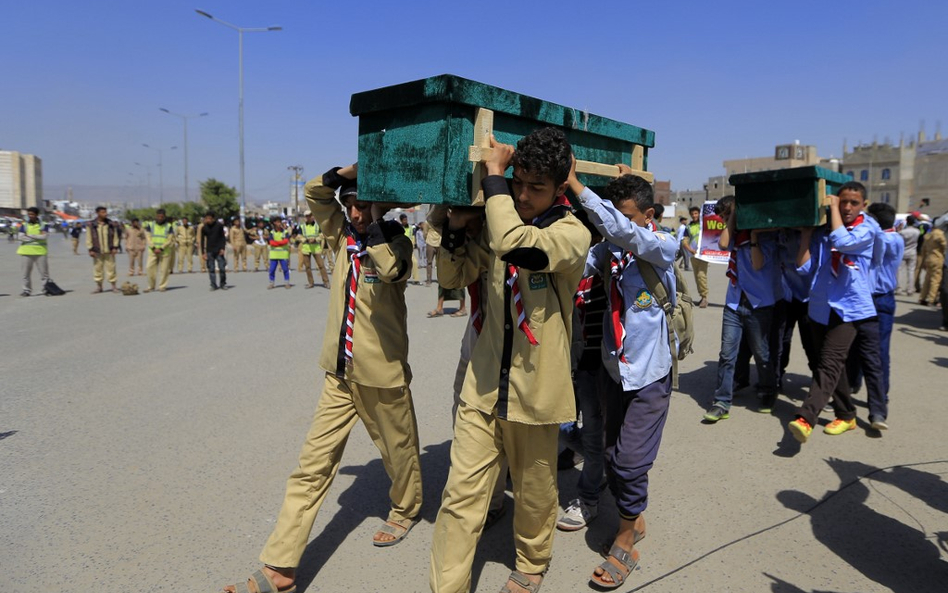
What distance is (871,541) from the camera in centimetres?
366

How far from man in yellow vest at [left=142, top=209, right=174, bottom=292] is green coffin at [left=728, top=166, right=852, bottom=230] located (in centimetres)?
1356

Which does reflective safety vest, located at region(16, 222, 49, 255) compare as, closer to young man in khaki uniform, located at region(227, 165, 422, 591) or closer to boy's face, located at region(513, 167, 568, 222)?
young man in khaki uniform, located at region(227, 165, 422, 591)

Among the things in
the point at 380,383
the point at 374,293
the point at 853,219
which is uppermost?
the point at 853,219

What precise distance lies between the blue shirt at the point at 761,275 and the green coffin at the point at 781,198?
568 millimetres

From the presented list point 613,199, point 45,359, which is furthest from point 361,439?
point 45,359

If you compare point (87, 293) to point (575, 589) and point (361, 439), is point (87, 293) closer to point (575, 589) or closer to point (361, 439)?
point (361, 439)

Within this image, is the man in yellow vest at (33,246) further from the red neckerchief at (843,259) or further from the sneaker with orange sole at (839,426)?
the sneaker with orange sole at (839,426)

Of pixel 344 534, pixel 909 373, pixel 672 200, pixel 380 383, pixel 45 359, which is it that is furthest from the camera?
pixel 672 200

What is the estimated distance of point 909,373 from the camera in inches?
294

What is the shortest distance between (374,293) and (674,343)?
1.73m

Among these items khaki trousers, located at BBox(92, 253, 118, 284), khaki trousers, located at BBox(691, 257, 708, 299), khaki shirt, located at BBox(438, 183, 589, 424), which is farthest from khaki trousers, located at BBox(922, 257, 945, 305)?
khaki trousers, located at BBox(92, 253, 118, 284)

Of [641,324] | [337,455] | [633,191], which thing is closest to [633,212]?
[633,191]

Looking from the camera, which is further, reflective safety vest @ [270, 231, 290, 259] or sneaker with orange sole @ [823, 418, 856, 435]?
reflective safety vest @ [270, 231, 290, 259]

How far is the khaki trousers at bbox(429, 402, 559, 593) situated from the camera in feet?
9.26
